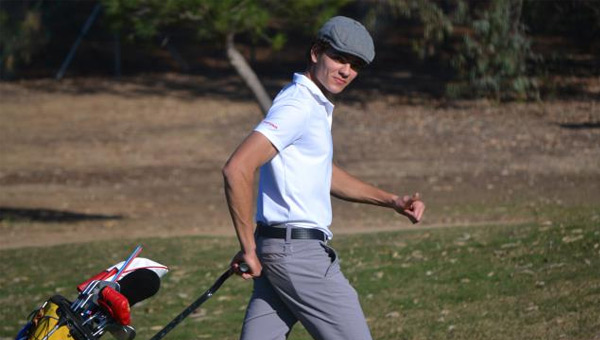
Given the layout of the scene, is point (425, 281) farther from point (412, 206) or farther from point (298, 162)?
point (298, 162)

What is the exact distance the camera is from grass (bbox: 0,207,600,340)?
772cm

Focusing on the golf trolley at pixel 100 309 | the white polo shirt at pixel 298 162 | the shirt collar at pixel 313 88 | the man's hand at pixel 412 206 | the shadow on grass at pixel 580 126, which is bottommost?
the shadow on grass at pixel 580 126

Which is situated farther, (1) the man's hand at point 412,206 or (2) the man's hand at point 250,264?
(1) the man's hand at point 412,206

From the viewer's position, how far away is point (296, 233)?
4449 mm

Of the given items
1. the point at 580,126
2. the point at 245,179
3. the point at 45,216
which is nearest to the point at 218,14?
the point at 45,216

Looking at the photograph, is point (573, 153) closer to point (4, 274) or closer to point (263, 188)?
point (4, 274)

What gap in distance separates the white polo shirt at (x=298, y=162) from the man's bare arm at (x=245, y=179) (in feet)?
0.20

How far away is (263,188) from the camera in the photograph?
4.49 metres

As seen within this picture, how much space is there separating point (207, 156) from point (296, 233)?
1781 cm

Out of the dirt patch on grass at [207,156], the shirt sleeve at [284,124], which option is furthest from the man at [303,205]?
the dirt patch on grass at [207,156]

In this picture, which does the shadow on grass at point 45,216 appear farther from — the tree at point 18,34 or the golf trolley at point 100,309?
the golf trolley at point 100,309

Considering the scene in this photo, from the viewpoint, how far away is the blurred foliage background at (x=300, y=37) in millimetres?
8773

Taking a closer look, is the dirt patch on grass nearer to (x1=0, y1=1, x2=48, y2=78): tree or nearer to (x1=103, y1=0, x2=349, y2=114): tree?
(x1=0, y1=1, x2=48, y2=78): tree

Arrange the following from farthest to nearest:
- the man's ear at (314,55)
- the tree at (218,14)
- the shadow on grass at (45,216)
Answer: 1. the shadow on grass at (45,216)
2. the tree at (218,14)
3. the man's ear at (314,55)
